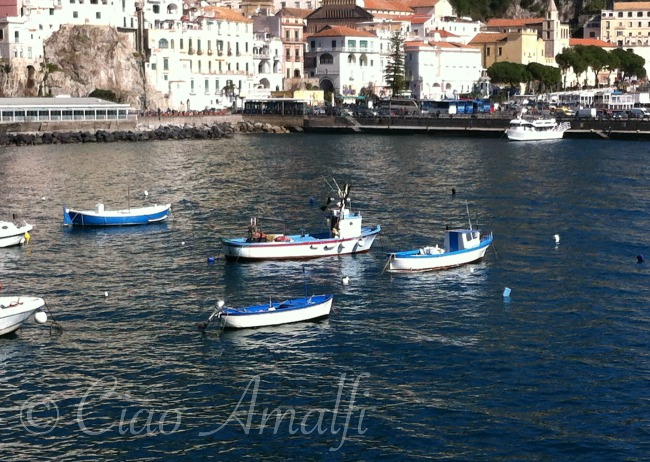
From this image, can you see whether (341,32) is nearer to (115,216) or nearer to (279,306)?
(115,216)

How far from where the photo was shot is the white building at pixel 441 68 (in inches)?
6280

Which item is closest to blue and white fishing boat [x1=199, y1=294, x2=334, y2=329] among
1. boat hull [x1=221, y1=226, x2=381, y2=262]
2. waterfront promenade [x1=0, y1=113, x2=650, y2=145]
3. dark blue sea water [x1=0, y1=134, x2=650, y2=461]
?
dark blue sea water [x1=0, y1=134, x2=650, y2=461]

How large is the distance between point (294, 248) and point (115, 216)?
1310 cm

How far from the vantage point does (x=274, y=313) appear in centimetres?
3762

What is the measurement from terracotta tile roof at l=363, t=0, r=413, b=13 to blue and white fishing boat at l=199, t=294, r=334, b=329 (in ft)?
442

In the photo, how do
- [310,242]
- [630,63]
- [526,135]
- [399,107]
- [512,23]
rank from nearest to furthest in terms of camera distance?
[310,242]
[526,135]
[399,107]
[512,23]
[630,63]

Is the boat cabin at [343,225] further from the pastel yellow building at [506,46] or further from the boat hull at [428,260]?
the pastel yellow building at [506,46]

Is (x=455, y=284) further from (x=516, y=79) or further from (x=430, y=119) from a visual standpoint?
(x=516, y=79)

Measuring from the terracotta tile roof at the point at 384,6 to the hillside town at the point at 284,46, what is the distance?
0.26m

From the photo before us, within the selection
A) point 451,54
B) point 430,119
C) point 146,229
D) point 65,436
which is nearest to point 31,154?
point 146,229

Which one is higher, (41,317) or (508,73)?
(508,73)

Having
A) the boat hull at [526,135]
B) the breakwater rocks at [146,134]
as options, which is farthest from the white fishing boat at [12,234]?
the boat hull at [526,135]

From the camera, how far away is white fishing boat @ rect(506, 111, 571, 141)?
381ft

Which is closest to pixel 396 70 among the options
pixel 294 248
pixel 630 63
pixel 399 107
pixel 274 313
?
pixel 399 107
